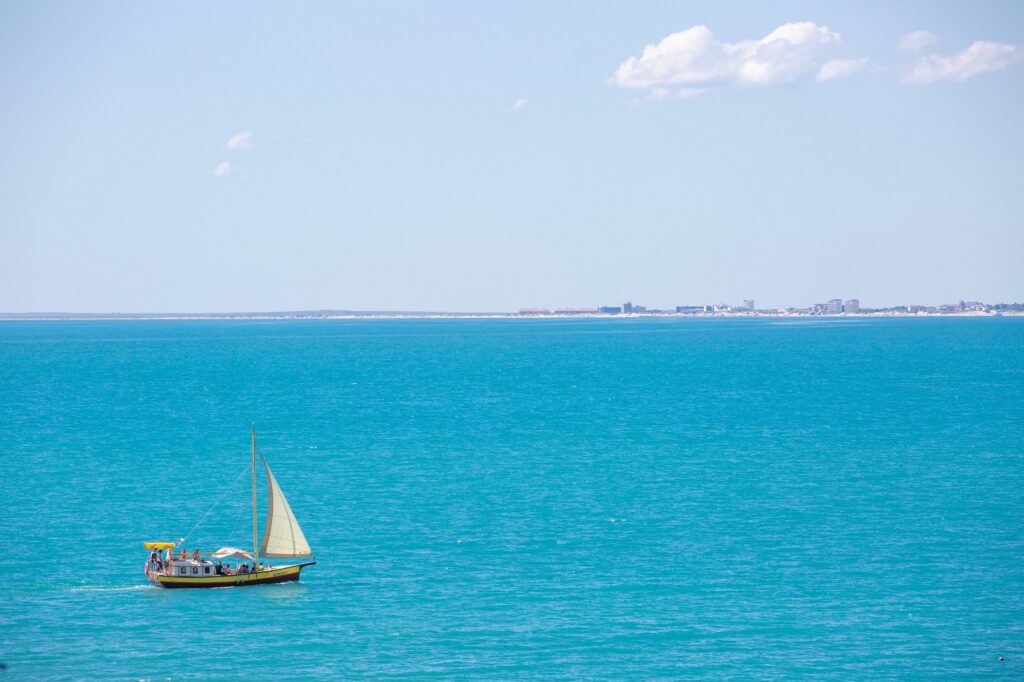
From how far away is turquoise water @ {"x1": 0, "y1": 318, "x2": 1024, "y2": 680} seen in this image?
61.4 metres

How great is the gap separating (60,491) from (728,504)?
52.7 metres

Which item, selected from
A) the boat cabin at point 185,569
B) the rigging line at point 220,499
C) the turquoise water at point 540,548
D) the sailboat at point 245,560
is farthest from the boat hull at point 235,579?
the rigging line at point 220,499

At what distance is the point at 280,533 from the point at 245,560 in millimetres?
2871

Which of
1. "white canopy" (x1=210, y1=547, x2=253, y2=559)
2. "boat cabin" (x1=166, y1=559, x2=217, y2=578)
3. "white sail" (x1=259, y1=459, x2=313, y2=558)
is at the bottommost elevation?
"boat cabin" (x1=166, y1=559, x2=217, y2=578)

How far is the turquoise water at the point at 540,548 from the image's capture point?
61.4 m

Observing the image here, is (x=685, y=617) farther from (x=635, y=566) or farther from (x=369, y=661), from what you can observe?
(x=369, y=661)

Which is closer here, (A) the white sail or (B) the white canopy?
(B) the white canopy

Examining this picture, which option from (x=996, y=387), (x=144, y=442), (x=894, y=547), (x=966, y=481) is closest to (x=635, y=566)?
(x=894, y=547)

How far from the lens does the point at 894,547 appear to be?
3145 inches

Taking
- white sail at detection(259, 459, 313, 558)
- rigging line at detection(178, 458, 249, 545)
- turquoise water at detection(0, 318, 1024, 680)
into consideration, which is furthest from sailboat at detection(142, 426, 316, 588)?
rigging line at detection(178, 458, 249, 545)

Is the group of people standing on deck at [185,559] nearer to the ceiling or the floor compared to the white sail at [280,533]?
nearer to the floor

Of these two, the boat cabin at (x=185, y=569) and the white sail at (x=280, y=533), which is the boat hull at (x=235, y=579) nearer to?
the boat cabin at (x=185, y=569)

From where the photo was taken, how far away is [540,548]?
80188 millimetres

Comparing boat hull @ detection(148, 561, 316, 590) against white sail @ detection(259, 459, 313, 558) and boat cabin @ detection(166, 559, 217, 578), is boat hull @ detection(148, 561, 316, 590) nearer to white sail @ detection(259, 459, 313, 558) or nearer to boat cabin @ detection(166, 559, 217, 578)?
boat cabin @ detection(166, 559, 217, 578)
